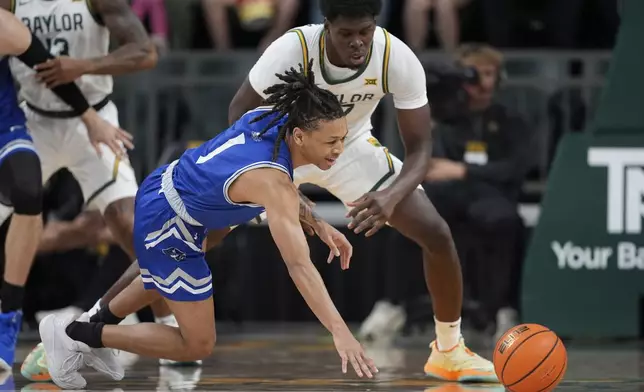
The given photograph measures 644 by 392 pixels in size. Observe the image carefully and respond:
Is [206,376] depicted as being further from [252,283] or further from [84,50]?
[252,283]

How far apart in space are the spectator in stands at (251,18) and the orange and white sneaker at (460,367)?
18.4 ft

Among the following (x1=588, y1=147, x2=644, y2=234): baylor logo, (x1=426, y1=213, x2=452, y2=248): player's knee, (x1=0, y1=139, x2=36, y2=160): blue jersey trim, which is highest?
(x1=0, y1=139, x2=36, y2=160): blue jersey trim

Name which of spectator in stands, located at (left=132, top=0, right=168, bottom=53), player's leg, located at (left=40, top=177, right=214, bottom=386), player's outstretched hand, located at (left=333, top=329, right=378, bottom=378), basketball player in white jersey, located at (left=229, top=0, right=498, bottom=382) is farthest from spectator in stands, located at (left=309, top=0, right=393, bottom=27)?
player's outstretched hand, located at (left=333, top=329, right=378, bottom=378)

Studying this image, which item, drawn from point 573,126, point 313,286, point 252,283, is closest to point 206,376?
point 313,286

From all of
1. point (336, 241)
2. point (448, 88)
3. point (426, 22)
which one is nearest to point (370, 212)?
point (336, 241)

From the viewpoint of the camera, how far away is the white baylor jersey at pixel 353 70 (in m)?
6.73

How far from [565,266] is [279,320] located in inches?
117

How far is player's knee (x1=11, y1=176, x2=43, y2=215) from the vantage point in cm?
710

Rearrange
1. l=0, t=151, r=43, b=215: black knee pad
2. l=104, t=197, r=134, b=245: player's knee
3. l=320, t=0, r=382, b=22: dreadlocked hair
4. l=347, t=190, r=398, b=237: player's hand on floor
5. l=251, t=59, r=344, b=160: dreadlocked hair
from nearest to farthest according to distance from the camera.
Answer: l=251, t=59, r=344, b=160: dreadlocked hair < l=347, t=190, r=398, b=237: player's hand on floor < l=320, t=0, r=382, b=22: dreadlocked hair < l=0, t=151, r=43, b=215: black knee pad < l=104, t=197, r=134, b=245: player's knee

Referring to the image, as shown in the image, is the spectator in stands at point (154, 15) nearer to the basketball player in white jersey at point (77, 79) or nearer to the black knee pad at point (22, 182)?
the basketball player in white jersey at point (77, 79)

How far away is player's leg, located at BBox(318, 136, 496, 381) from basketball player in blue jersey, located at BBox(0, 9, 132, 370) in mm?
1636

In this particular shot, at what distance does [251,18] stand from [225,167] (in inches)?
265

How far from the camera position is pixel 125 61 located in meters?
7.77

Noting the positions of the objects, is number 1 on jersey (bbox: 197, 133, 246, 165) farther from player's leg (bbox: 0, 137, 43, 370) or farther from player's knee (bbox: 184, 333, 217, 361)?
player's leg (bbox: 0, 137, 43, 370)
